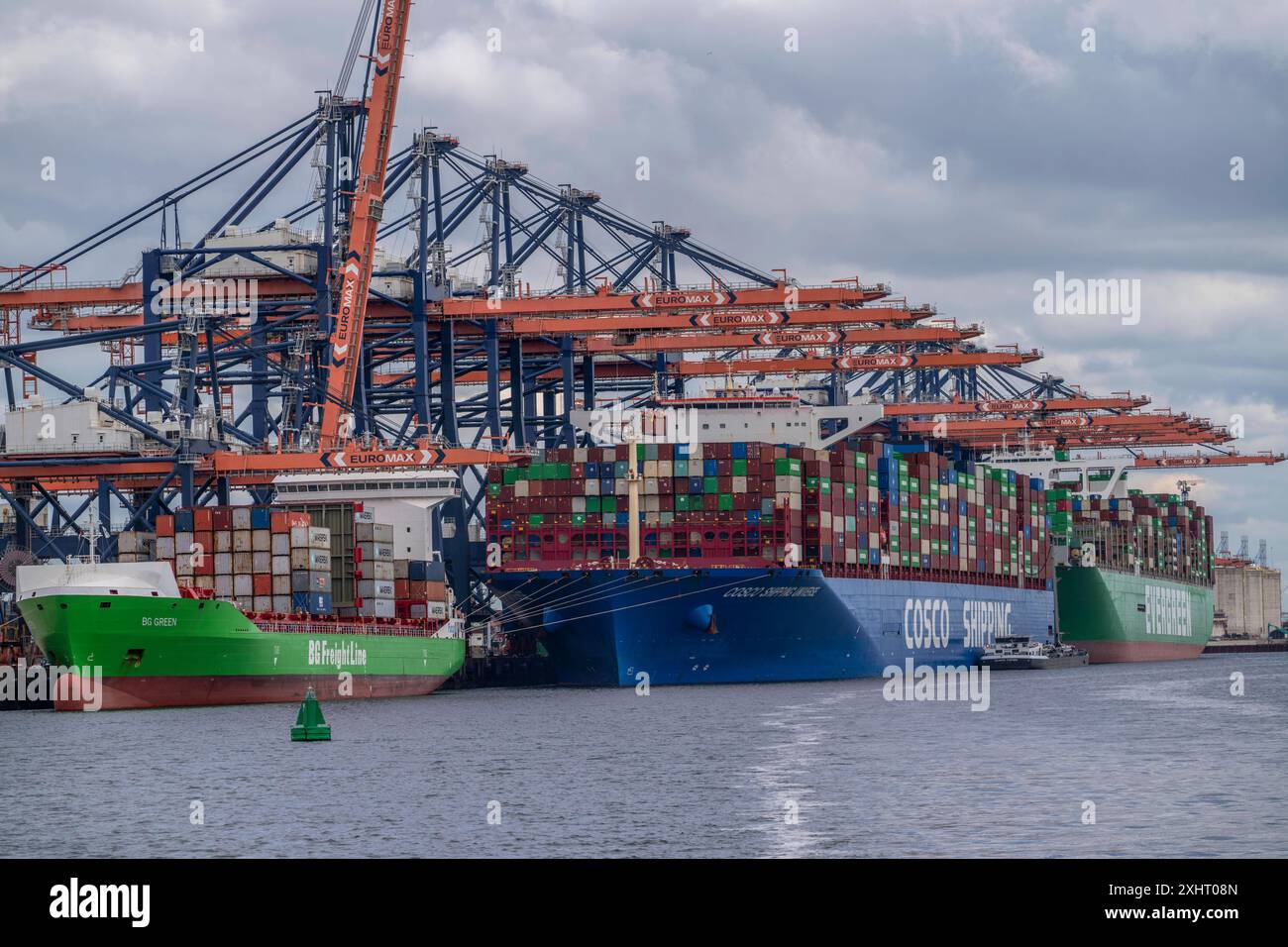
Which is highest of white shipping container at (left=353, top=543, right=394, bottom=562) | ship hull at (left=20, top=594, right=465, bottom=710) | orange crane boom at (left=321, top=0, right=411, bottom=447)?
orange crane boom at (left=321, top=0, right=411, bottom=447)

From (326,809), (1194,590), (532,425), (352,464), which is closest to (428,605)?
(352,464)

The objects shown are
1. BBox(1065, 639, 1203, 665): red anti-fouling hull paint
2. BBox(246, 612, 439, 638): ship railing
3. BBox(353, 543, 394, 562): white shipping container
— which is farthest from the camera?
BBox(1065, 639, 1203, 665): red anti-fouling hull paint

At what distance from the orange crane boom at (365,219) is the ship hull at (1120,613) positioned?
5558 cm

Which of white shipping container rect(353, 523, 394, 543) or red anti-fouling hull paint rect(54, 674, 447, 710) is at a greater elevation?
white shipping container rect(353, 523, 394, 543)

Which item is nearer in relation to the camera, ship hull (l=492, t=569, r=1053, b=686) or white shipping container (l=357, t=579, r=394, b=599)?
white shipping container (l=357, t=579, r=394, b=599)

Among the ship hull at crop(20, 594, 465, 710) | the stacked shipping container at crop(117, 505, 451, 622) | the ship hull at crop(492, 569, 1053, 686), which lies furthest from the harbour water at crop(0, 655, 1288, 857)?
the ship hull at crop(492, 569, 1053, 686)

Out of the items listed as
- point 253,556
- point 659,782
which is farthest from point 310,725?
point 253,556

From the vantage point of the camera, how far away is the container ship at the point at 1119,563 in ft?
378

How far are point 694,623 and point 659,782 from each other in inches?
1413

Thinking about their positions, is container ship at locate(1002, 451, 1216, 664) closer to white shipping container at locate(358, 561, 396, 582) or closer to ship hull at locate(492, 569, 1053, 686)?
ship hull at locate(492, 569, 1053, 686)

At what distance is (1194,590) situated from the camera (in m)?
141

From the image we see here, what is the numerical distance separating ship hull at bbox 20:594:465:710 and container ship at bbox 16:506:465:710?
0.04m

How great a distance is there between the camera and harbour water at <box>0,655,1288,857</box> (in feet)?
91.7
